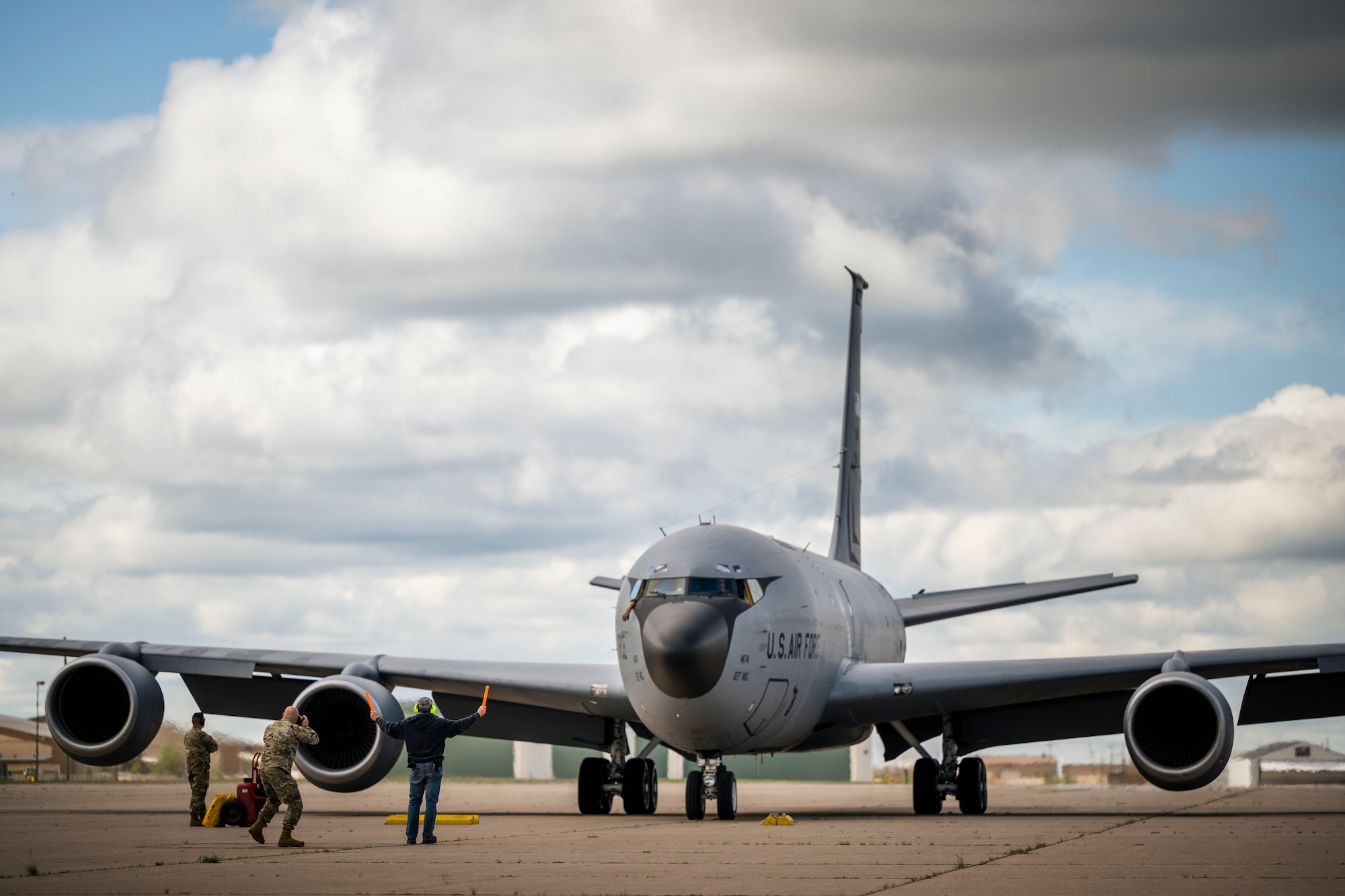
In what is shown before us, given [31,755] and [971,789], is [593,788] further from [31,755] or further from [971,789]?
[31,755]

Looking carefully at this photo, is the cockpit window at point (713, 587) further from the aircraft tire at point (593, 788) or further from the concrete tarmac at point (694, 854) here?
the aircraft tire at point (593, 788)

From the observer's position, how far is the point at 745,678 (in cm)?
1956

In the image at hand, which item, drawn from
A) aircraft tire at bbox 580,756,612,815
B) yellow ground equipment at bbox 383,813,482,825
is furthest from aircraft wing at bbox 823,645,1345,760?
yellow ground equipment at bbox 383,813,482,825

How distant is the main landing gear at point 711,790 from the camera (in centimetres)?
1973

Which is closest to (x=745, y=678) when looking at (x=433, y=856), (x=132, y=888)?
(x=433, y=856)

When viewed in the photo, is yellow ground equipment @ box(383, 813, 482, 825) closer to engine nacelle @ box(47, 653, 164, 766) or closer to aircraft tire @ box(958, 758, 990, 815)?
engine nacelle @ box(47, 653, 164, 766)

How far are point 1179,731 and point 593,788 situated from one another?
27.7 ft

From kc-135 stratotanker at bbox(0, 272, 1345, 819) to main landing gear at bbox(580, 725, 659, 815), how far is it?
1.2 inches

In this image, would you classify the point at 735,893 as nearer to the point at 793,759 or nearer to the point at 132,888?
the point at 132,888

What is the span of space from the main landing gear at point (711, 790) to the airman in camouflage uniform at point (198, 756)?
6.07m

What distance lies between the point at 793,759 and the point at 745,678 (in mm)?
50533

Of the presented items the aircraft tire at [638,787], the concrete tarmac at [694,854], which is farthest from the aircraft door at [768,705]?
the aircraft tire at [638,787]

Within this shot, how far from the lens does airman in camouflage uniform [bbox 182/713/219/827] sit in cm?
1855

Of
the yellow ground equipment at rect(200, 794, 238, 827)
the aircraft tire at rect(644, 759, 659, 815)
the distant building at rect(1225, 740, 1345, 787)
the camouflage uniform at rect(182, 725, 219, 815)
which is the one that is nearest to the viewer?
the yellow ground equipment at rect(200, 794, 238, 827)
